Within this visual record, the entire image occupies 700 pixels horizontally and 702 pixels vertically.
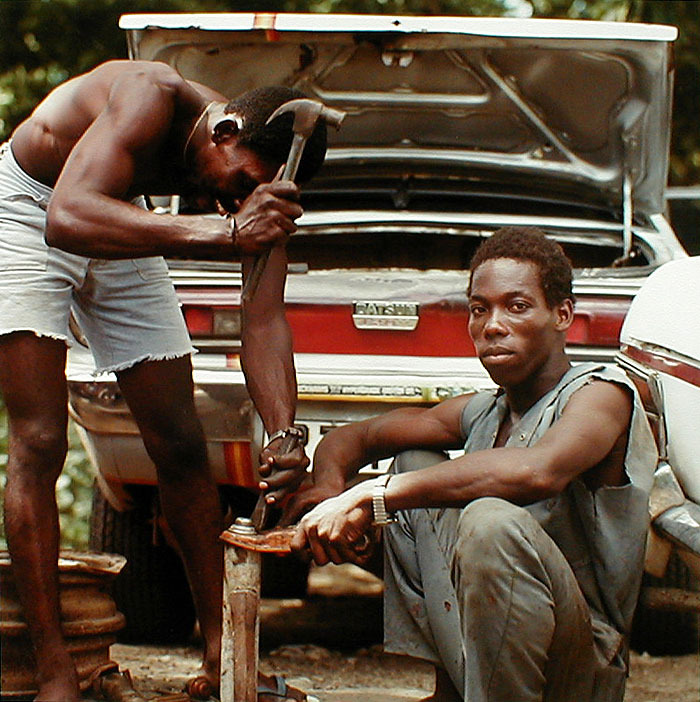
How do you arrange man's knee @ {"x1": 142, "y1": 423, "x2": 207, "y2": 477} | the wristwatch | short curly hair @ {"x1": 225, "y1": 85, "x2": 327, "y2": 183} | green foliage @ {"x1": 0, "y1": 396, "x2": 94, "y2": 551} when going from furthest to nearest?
green foliage @ {"x1": 0, "y1": 396, "x2": 94, "y2": 551}, man's knee @ {"x1": 142, "y1": 423, "x2": 207, "y2": 477}, short curly hair @ {"x1": 225, "y1": 85, "x2": 327, "y2": 183}, the wristwatch

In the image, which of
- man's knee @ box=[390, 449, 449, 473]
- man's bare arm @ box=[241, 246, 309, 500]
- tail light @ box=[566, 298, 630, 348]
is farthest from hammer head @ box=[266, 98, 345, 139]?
tail light @ box=[566, 298, 630, 348]

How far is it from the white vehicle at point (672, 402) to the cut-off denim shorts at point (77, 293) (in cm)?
122

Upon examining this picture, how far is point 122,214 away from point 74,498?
3.79 metres

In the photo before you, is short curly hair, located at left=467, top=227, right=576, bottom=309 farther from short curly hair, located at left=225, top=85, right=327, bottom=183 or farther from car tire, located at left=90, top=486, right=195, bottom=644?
car tire, located at left=90, top=486, right=195, bottom=644

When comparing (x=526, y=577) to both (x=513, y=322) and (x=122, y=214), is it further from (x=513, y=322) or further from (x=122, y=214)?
(x=122, y=214)

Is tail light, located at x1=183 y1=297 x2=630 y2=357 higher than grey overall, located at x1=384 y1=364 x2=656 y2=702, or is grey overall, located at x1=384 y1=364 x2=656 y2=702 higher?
tail light, located at x1=183 y1=297 x2=630 y2=357

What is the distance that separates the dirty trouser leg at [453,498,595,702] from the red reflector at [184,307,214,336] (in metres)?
1.37

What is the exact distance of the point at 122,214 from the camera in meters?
2.48

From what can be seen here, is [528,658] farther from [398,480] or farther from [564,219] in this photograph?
[564,219]

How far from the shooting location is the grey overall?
2262 millimetres

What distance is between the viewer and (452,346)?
346 cm

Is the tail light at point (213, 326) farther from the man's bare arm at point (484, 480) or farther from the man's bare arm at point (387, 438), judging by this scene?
the man's bare arm at point (484, 480)

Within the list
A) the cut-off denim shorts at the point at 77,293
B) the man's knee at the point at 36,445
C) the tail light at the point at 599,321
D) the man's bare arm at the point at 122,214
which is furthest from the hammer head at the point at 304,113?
the tail light at the point at 599,321

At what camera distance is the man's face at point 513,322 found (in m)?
2.61
